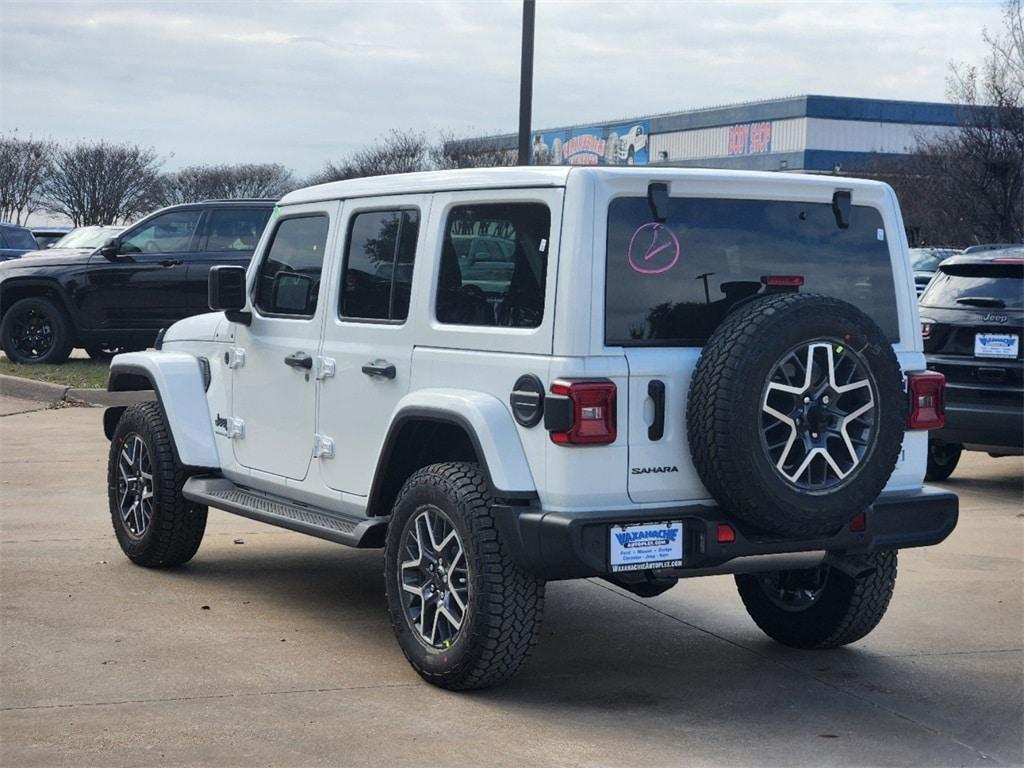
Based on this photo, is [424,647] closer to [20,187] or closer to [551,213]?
[551,213]

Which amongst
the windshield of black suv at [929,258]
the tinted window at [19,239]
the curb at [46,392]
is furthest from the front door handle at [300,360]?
the tinted window at [19,239]

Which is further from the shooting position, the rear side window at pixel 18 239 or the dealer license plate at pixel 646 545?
the rear side window at pixel 18 239

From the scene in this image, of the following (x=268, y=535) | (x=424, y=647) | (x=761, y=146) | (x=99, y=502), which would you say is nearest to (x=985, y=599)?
(x=424, y=647)

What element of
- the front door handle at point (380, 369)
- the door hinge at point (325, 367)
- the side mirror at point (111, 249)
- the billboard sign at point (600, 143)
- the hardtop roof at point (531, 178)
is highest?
the billboard sign at point (600, 143)

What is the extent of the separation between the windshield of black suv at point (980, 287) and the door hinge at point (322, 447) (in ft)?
17.8

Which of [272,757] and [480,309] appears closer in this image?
[272,757]

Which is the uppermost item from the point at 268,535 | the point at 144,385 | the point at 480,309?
the point at 480,309

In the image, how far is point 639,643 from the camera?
6.46 meters

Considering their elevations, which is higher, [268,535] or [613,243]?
[613,243]

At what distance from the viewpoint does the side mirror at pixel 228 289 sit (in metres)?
7.08

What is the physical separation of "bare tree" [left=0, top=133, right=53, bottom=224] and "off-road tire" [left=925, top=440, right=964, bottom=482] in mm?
53935

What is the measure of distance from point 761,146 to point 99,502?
5629 centimetres

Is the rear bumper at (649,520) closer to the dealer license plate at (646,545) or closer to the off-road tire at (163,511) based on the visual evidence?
the dealer license plate at (646,545)

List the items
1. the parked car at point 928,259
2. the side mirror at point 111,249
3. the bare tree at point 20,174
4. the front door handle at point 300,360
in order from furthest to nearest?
the bare tree at point 20,174, the parked car at point 928,259, the side mirror at point 111,249, the front door handle at point 300,360
